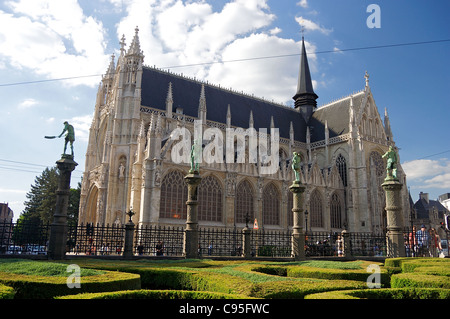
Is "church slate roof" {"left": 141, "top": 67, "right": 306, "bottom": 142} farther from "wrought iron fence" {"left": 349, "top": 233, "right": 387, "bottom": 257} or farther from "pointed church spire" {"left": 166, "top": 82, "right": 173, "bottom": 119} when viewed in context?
"wrought iron fence" {"left": 349, "top": 233, "right": 387, "bottom": 257}

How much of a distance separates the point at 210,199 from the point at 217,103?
15.1 metres

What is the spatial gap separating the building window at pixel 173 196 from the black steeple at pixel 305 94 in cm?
2863

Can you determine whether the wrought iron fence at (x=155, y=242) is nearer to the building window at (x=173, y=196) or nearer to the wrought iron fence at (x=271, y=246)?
the wrought iron fence at (x=271, y=246)

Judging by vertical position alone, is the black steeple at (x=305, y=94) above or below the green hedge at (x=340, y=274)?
above

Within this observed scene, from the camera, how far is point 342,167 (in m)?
42.9

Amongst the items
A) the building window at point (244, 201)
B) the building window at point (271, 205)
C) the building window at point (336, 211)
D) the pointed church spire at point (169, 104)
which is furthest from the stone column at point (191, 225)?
the building window at point (336, 211)

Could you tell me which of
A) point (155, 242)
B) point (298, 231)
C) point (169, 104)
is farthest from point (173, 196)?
point (298, 231)

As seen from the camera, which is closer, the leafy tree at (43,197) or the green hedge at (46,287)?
the green hedge at (46,287)

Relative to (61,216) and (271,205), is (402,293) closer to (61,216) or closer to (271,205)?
(61,216)

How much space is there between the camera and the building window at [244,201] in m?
32.1

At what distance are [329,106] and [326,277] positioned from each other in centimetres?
4477

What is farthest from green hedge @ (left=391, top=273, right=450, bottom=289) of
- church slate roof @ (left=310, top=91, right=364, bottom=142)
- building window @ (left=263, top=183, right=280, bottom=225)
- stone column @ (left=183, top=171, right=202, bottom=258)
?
church slate roof @ (left=310, top=91, right=364, bottom=142)

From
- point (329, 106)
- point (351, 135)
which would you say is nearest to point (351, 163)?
point (351, 135)

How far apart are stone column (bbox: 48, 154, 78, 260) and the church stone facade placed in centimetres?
1306
